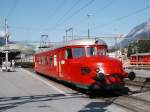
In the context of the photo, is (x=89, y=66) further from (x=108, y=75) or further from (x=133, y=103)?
(x=133, y=103)

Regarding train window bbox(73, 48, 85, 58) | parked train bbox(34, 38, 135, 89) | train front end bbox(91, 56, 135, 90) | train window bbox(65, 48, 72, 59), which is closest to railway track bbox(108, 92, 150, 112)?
train front end bbox(91, 56, 135, 90)

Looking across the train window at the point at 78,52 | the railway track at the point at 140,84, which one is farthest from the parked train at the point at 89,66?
the railway track at the point at 140,84

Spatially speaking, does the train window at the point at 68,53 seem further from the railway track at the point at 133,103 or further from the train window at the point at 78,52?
the railway track at the point at 133,103

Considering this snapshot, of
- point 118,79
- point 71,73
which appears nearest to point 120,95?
point 118,79

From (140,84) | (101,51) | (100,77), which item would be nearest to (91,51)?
(101,51)

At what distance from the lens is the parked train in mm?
17000

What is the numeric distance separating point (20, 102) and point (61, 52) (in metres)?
6.81

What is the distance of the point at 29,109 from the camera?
13.7 meters

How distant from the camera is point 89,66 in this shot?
17250 mm

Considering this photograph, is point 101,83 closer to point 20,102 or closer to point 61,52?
point 20,102

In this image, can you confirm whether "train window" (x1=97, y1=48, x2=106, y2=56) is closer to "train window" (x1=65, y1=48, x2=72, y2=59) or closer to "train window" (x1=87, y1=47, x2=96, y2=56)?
"train window" (x1=87, y1=47, x2=96, y2=56)

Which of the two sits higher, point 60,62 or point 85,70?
point 60,62

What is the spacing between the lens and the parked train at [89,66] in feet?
55.8

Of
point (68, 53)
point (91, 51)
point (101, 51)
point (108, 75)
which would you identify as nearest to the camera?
point (108, 75)
